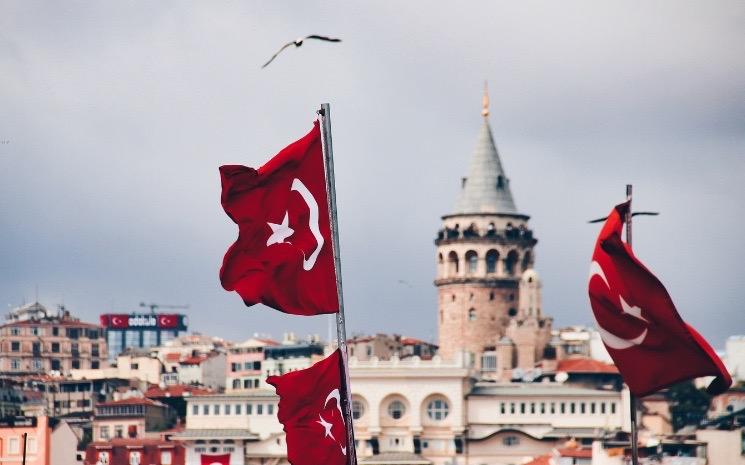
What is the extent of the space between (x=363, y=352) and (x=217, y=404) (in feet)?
51.9

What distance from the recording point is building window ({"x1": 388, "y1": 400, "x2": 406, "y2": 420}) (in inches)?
4801

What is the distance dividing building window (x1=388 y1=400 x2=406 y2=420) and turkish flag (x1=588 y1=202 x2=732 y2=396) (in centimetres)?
10014

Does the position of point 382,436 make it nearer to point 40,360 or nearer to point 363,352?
point 363,352

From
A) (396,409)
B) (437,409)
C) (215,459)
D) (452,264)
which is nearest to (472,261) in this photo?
(452,264)

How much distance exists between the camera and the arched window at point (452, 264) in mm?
136750

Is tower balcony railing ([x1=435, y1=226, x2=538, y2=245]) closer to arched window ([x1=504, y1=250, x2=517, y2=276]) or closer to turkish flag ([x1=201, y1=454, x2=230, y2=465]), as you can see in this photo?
arched window ([x1=504, y1=250, x2=517, y2=276])

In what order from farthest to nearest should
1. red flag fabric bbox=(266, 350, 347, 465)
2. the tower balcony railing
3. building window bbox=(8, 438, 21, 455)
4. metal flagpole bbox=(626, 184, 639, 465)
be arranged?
the tower balcony railing → building window bbox=(8, 438, 21, 455) → metal flagpole bbox=(626, 184, 639, 465) → red flag fabric bbox=(266, 350, 347, 465)

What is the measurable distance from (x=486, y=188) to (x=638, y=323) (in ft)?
376

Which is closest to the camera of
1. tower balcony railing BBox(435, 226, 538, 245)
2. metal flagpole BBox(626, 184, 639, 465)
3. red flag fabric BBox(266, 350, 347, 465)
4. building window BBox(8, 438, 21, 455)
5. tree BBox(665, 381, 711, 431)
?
red flag fabric BBox(266, 350, 347, 465)

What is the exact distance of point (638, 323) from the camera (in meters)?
21.7

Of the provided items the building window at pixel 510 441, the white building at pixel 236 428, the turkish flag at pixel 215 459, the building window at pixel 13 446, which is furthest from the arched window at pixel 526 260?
the building window at pixel 13 446

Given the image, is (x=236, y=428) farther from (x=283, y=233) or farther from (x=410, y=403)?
(x=283, y=233)

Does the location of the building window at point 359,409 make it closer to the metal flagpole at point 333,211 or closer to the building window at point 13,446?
the building window at point 13,446

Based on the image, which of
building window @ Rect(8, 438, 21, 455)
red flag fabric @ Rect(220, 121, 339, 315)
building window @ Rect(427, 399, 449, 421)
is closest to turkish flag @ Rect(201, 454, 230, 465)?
building window @ Rect(8, 438, 21, 455)
